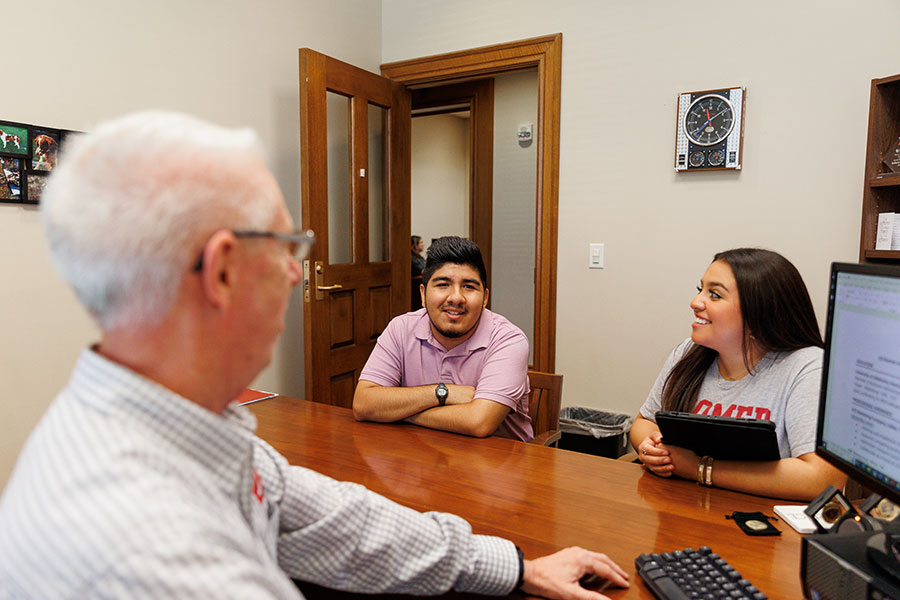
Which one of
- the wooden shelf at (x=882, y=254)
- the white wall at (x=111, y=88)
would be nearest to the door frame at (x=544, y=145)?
the white wall at (x=111, y=88)

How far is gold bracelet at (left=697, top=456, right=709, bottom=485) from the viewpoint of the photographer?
4.36ft

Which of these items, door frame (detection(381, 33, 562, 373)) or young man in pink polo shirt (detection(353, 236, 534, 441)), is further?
door frame (detection(381, 33, 562, 373))

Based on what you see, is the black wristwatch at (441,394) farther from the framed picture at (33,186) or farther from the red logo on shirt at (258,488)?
the framed picture at (33,186)

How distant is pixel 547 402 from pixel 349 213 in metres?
1.92

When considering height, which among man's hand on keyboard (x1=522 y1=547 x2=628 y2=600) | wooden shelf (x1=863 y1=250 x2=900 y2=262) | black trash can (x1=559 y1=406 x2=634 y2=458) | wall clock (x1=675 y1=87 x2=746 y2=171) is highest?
wall clock (x1=675 y1=87 x2=746 y2=171)

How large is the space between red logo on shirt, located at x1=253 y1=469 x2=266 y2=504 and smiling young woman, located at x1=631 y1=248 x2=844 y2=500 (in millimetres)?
911

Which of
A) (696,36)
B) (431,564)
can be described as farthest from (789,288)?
(696,36)

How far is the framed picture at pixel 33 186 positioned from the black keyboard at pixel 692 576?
7.99ft

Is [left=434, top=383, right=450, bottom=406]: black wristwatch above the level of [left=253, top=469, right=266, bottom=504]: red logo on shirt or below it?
below

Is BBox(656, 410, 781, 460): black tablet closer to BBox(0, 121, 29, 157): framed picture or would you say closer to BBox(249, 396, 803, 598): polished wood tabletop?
BBox(249, 396, 803, 598): polished wood tabletop

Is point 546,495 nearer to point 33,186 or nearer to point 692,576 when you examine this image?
point 692,576

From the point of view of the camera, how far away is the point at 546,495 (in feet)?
4.21

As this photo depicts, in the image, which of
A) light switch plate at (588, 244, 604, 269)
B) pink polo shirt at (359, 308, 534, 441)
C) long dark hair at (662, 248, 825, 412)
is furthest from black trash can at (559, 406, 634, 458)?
long dark hair at (662, 248, 825, 412)

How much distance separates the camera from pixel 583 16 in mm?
3250
